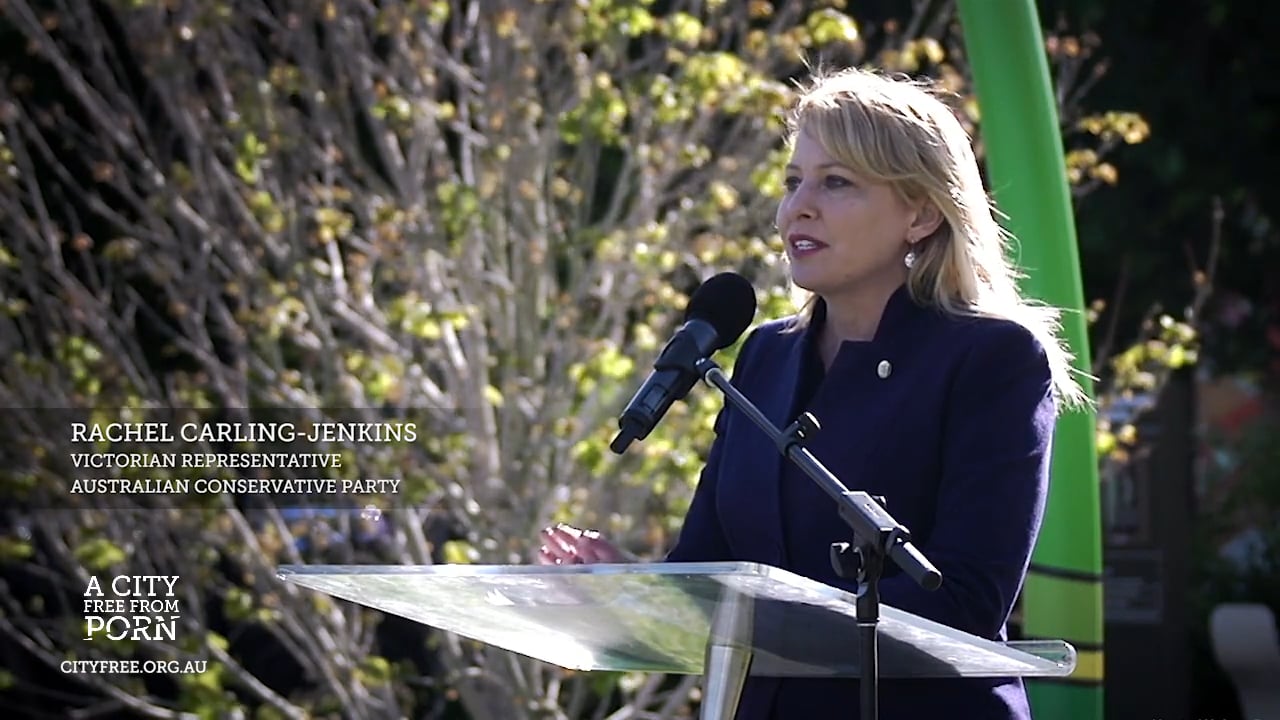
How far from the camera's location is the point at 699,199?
21.5ft

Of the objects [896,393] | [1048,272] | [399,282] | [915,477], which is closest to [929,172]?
[896,393]

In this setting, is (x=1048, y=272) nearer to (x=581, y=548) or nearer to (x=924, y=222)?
(x=924, y=222)

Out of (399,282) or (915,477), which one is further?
(399,282)

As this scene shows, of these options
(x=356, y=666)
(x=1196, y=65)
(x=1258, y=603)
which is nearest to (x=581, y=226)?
(x=356, y=666)

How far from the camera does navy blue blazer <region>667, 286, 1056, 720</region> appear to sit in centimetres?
253

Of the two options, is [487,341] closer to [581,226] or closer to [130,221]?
[581,226]

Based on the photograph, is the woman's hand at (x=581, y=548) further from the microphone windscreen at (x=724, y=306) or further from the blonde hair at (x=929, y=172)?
the blonde hair at (x=929, y=172)

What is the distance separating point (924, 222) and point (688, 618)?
3.06 feet

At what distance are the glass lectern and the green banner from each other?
1991mm

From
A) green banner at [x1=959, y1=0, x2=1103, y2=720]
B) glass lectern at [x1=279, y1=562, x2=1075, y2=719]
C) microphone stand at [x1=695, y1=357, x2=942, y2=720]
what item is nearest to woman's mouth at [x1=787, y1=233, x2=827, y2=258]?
microphone stand at [x1=695, y1=357, x2=942, y2=720]

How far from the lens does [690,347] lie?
2.54m

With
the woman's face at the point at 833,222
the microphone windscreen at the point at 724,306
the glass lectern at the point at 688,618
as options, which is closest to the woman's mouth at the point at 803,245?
the woman's face at the point at 833,222

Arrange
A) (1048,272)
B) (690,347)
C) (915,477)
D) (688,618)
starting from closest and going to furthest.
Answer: (688,618) → (690,347) → (915,477) → (1048,272)

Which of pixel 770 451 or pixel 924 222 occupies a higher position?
pixel 924 222
